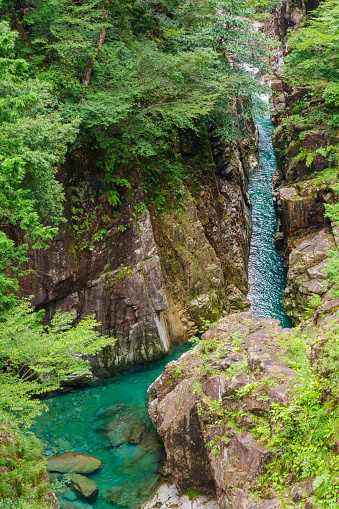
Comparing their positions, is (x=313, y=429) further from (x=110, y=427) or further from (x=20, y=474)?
(x=110, y=427)

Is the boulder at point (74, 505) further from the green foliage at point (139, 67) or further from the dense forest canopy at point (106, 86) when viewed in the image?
the green foliage at point (139, 67)

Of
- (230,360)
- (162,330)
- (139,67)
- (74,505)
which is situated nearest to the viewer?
(230,360)

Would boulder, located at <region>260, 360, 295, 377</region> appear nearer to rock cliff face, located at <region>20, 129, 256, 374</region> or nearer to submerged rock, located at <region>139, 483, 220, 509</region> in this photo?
submerged rock, located at <region>139, 483, 220, 509</region>

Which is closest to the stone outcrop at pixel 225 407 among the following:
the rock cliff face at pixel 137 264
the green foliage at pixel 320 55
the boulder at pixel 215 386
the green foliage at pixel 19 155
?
the boulder at pixel 215 386

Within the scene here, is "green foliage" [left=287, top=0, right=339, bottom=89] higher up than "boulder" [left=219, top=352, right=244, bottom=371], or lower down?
higher up

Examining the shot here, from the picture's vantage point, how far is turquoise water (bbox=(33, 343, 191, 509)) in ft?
33.5

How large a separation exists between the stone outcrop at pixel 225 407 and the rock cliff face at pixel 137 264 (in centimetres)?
456

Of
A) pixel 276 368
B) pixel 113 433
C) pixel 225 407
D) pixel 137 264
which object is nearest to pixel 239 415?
pixel 225 407

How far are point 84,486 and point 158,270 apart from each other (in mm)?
8352

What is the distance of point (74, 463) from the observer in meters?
10.7

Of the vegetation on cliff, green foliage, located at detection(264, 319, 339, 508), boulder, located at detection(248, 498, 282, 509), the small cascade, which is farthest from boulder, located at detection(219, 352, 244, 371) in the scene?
the small cascade

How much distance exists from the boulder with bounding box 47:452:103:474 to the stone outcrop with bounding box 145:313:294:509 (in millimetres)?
2270

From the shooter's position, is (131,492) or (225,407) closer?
(225,407)

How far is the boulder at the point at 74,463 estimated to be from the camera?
34.3 ft
